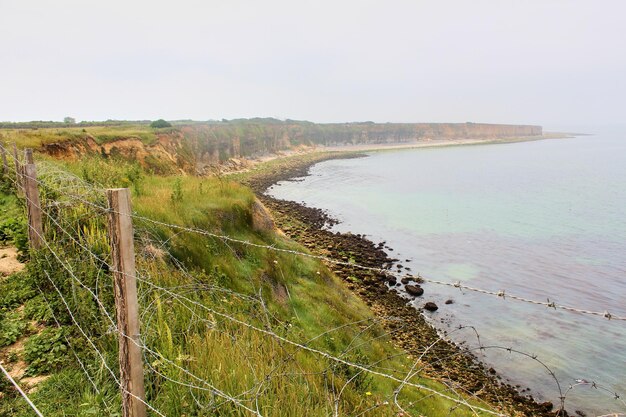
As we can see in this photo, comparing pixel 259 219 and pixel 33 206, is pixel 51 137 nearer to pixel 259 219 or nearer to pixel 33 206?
pixel 259 219

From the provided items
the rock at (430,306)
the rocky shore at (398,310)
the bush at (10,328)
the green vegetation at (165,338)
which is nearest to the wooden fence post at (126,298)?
the green vegetation at (165,338)

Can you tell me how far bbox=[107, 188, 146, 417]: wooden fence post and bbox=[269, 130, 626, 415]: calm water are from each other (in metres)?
14.3

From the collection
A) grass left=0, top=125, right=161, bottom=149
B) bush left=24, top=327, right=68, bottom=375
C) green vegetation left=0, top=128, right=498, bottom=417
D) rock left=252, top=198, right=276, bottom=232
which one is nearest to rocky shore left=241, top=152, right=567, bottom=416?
green vegetation left=0, top=128, right=498, bottom=417

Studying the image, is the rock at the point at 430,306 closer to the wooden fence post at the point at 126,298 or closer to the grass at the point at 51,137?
the wooden fence post at the point at 126,298

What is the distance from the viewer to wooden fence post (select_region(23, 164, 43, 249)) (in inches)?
284

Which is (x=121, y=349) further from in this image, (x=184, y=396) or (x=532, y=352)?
(x=532, y=352)

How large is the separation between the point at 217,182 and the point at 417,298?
40.4 ft

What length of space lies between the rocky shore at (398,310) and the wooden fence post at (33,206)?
691 centimetres

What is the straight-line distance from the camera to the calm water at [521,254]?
1533cm

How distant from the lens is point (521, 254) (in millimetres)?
28156

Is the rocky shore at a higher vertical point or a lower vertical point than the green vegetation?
lower

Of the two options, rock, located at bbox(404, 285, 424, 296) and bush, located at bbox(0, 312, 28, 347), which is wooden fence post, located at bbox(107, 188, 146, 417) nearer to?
bush, located at bbox(0, 312, 28, 347)

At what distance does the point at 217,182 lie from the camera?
1958cm

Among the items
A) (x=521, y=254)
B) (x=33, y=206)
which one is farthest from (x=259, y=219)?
(x=521, y=254)
